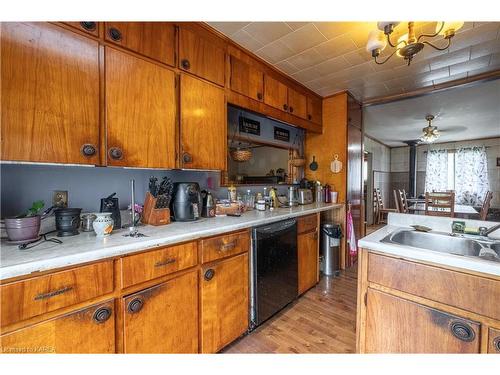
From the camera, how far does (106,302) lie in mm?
898

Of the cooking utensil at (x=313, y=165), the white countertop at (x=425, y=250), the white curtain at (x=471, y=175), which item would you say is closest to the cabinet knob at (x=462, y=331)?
the white countertop at (x=425, y=250)

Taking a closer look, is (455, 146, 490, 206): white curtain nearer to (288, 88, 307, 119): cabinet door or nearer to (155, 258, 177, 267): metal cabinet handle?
(288, 88, 307, 119): cabinet door

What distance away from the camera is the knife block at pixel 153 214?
1360 millimetres

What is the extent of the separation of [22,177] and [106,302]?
2.78ft

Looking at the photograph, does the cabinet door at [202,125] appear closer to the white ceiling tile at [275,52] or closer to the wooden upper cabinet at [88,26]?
the wooden upper cabinet at [88,26]

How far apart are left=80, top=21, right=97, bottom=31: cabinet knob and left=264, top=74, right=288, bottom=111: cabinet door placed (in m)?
1.42

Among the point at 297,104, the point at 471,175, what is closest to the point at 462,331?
the point at 297,104

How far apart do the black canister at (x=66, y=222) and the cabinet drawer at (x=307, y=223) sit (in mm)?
1628

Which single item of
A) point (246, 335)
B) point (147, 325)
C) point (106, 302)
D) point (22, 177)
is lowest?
point (246, 335)

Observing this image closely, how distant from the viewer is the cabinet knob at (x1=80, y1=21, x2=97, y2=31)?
1.07 metres

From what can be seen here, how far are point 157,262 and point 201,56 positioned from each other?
4.67 feet

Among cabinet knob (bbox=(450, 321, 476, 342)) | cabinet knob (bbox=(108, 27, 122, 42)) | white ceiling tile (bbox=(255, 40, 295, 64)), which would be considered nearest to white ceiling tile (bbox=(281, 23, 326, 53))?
white ceiling tile (bbox=(255, 40, 295, 64))
